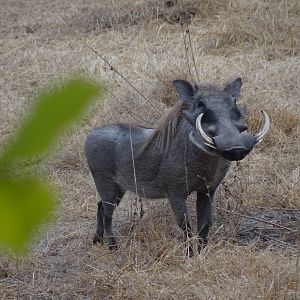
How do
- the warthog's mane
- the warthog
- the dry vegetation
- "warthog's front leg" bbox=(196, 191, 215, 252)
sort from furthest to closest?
"warthog's front leg" bbox=(196, 191, 215, 252) < the warthog's mane < the warthog < the dry vegetation

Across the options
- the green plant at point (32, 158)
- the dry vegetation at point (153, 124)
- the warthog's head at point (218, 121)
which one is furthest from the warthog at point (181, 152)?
the green plant at point (32, 158)

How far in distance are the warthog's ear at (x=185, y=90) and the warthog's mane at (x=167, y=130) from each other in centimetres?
3

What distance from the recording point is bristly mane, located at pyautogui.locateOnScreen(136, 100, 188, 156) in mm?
3152

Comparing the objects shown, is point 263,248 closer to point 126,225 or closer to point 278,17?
point 126,225

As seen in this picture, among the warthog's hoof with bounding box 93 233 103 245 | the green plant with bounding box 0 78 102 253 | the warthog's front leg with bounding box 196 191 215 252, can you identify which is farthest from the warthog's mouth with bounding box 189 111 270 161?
the green plant with bounding box 0 78 102 253

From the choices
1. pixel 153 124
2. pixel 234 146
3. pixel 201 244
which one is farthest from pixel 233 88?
pixel 153 124

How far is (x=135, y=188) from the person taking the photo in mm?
3285

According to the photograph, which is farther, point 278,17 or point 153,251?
point 278,17

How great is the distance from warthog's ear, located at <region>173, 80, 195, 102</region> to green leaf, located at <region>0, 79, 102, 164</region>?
2638mm

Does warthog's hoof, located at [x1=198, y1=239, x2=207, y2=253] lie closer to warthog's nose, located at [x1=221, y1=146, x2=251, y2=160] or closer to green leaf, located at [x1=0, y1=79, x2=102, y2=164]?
warthog's nose, located at [x1=221, y1=146, x2=251, y2=160]

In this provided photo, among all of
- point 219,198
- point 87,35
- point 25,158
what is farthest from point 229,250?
point 87,35

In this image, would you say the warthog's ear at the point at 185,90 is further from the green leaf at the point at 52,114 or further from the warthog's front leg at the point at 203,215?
the green leaf at the point at 52,114

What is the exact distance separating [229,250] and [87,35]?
222 inches

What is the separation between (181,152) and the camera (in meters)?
3.10
